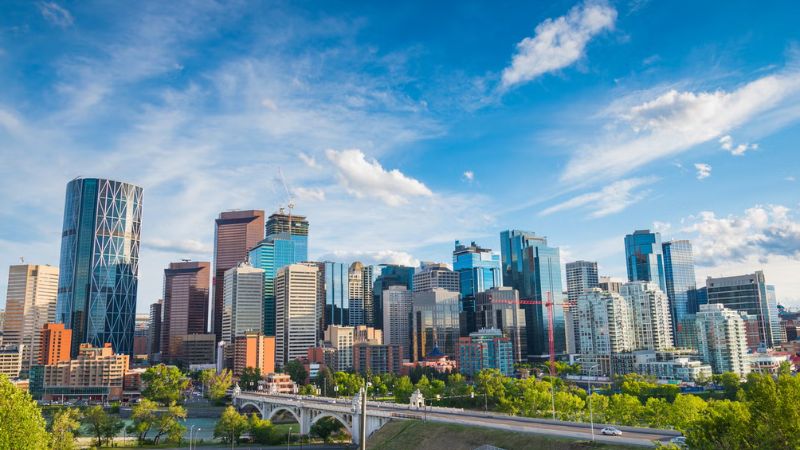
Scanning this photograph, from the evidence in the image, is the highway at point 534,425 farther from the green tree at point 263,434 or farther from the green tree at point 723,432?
the green tree at point 723,432

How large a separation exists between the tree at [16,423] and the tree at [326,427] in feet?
249

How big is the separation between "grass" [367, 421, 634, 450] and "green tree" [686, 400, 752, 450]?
15.4 m

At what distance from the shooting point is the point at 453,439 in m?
85.7

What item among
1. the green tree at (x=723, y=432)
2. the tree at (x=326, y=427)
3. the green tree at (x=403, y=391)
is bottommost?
the tree at (x=326, y=427)

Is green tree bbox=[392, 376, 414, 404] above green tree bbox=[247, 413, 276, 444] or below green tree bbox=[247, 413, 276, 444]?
above

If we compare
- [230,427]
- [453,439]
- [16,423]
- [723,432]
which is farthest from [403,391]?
[723,432]

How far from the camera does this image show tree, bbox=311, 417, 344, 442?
12681 cm

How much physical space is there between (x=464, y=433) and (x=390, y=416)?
23.1m

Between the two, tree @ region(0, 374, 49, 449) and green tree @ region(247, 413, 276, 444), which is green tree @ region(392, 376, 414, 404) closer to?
green tree @ region(247, 413, 276, 444)

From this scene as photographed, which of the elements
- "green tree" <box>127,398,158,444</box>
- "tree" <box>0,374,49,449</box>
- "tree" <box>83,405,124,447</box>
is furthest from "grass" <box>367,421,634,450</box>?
"tree" <box>83,405,124,447</box>

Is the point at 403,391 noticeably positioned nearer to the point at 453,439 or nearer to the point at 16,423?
the point at 453,439

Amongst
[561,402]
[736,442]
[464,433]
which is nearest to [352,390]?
[561,402]

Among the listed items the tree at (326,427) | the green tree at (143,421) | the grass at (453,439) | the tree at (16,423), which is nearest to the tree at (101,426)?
the green tree at (143,421)

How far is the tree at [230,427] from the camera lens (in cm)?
Answer: 11731
